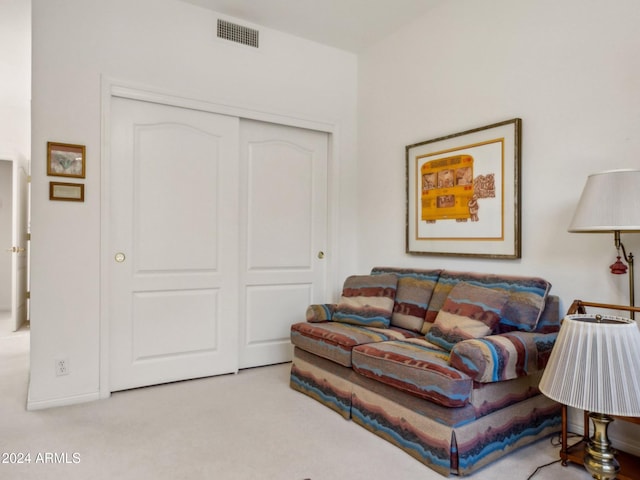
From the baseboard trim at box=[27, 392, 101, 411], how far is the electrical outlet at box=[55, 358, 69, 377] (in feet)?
0.53

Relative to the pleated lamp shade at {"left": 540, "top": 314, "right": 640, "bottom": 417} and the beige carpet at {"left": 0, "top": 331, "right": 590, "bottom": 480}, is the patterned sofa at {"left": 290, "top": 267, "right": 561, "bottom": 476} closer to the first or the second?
the beige carpet at {"left": 0, "top": 331, "right": 590, "bottom": 480}

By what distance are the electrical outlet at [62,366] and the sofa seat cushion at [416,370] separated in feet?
6.10

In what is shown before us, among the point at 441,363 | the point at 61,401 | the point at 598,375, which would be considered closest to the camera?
the point at 598,375

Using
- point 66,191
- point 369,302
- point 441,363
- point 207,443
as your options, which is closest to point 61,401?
point 207,443

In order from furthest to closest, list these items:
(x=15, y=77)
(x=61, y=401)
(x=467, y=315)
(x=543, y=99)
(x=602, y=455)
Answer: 1. (x=15, y=77)
2. (x=61, y=401)
3. (x=543, y=99)
4. (x=467, y=315)
5. (x=602, y=455)

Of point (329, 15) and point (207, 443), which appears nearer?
point (207, 443)

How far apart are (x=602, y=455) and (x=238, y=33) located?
3.51m

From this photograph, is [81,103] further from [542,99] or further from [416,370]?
[542,99]

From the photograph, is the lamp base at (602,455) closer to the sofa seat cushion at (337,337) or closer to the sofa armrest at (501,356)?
the sofa armrest at (501,356)

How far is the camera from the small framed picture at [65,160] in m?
2.63

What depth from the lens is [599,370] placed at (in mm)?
1323

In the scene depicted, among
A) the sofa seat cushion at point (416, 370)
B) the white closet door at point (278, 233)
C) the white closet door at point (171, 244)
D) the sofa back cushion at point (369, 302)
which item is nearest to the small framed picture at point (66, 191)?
the white closet door at point (171, 244)

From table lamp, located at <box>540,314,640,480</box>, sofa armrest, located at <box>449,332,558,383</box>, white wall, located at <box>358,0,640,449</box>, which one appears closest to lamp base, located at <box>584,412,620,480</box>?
table lamp, located at <box>540,314,640,480</box>

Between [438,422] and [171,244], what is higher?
[171,244]
